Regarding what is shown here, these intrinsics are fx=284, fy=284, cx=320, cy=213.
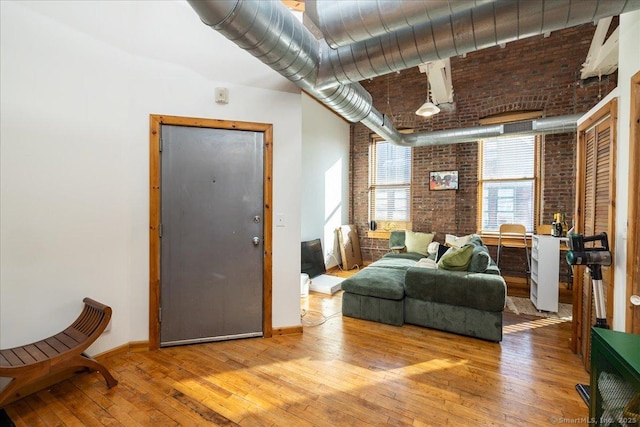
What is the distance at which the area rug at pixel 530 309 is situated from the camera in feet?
11.2

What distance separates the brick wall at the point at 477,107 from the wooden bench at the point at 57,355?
16.5 ft

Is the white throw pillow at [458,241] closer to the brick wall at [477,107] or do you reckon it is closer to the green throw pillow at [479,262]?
the brick wall at [477,107]

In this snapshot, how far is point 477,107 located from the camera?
17.1 feet

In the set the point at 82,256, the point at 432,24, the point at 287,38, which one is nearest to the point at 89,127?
the point at 82,256

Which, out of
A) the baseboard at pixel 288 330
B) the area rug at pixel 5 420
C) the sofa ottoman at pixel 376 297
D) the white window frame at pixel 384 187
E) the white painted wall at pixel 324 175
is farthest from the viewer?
the white window frame at pixel 384 187

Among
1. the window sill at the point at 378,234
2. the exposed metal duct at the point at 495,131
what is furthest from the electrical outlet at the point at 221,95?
the window sill at the point at 378,234

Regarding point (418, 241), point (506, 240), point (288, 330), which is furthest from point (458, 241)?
point (288, 330)

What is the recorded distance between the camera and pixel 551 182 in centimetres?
471

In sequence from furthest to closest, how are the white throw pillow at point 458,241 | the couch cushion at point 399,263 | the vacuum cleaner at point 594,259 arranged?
the white throw pillow at point 458,241, the couch cushion at point 399,263, the vacuum cleaner at point 594,259

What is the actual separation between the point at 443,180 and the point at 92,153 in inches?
207

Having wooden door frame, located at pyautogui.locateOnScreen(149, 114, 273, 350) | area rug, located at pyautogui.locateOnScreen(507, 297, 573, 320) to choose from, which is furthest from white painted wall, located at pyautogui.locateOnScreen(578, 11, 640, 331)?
wooden door frame, located at pyautogui.locateOnScreen(149, 114, 273, 350)

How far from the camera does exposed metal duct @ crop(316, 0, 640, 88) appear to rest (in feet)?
5.09

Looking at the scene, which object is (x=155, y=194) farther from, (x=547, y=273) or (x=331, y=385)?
(x=547, y=273)

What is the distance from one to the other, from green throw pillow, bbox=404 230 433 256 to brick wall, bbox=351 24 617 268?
406mm
